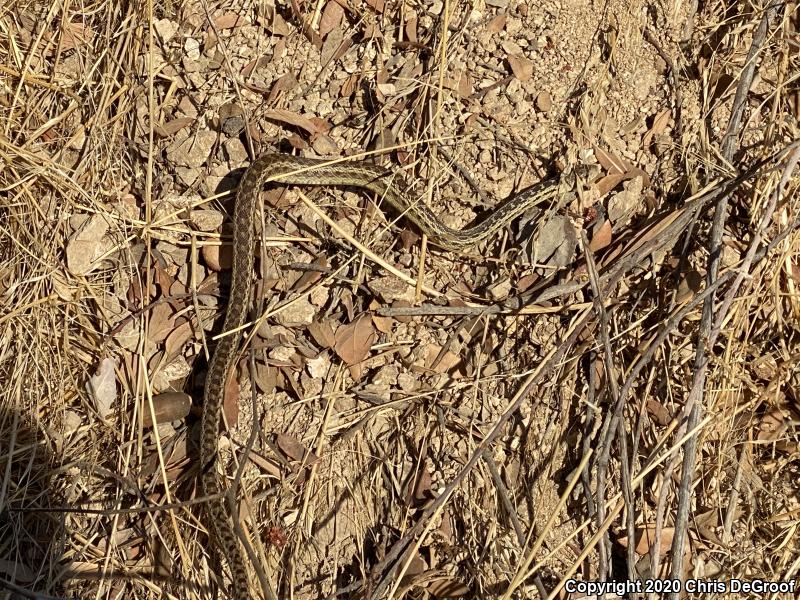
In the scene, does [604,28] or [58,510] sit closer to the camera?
[58,510]

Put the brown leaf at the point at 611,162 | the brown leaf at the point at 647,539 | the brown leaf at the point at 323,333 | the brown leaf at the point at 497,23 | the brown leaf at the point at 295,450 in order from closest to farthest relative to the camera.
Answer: the brown leaf at the point at 647,539
the brown leaf at the point at 295,450
the brown leaf at the point at 323,333
the brown leaf at the point at 611,162
the brown leaf at the point at 497,23

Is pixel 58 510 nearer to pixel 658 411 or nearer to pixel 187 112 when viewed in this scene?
pixel 187 112

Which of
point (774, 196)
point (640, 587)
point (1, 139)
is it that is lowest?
point (640, 587)

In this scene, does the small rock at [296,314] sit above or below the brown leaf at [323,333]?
above

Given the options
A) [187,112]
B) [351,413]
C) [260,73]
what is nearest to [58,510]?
[351,413]

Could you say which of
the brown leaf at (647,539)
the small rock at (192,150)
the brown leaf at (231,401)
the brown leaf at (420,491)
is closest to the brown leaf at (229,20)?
the small rock at (192,150)

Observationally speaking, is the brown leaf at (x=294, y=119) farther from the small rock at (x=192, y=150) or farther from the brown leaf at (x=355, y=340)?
the brown leaf at (x=355, y=340)

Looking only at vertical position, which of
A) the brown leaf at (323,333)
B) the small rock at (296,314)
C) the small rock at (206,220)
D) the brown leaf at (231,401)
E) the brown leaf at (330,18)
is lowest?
the brown leaf at (231,401)
